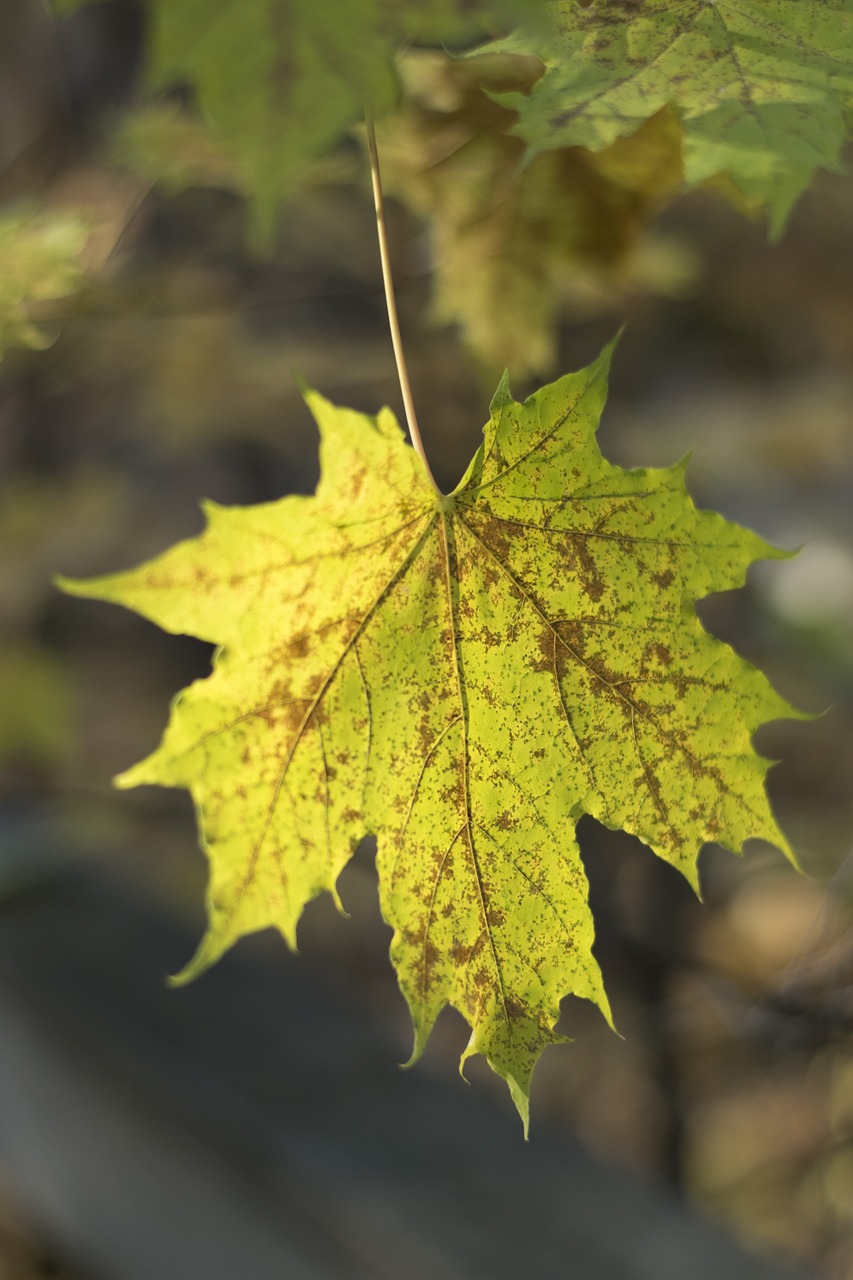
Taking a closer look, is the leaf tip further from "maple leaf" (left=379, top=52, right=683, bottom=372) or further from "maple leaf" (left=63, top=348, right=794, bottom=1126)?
"maple leaf" (left=379, top=52, right=683, bottom=372)

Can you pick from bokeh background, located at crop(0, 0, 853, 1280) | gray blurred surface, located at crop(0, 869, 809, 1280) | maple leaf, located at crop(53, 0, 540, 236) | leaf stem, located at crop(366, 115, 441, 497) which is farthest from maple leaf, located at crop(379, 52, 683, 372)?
gray blurred surface, located at crop(0, 869, 809, 1280)

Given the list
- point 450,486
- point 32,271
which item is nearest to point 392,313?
point 32,271

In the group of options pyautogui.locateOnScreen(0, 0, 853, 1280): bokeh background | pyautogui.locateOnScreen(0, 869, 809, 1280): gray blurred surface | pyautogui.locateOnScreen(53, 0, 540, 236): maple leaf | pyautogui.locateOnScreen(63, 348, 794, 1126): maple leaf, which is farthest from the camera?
pyautogui.locateOnScreen(0, 0, 853, 1280): bokeh background

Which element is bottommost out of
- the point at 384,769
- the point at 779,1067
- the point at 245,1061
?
the point at 779,1067

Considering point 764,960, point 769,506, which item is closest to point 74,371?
point 769,506

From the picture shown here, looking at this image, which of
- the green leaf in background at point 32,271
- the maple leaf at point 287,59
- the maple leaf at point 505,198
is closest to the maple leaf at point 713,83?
the maple leaf at point 287,59

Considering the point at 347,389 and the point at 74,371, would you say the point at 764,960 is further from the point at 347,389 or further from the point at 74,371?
the point at 74,371

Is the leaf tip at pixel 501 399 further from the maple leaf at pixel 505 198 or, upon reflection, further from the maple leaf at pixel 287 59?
the maple leaf at pixel 505 198
